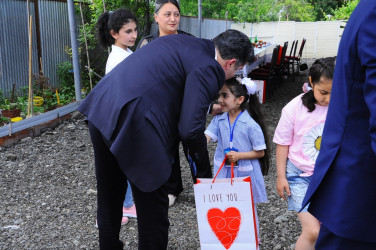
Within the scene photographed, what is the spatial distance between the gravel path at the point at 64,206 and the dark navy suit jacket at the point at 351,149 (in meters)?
1.77

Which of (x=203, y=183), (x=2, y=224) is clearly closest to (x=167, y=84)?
(x=203, y=183)

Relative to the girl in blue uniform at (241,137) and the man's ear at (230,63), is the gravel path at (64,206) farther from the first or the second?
the man's ear at (230,63)

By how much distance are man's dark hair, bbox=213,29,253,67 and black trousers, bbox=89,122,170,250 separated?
73cm

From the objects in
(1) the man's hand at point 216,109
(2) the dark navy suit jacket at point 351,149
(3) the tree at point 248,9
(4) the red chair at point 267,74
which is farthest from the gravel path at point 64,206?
(3) the tree at point 248,9

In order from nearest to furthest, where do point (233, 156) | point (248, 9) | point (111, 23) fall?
point (233, 156) → point (111, 23) → point (248, 9)

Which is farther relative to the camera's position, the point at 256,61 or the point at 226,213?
the point at 256,61

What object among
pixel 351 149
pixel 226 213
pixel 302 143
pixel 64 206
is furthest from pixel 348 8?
pixel 351 149

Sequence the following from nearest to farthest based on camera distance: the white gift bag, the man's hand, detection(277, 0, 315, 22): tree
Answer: the white gift bag → the man's hand → detection(277, 0, 315, 22): tree

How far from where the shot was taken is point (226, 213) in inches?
94.0

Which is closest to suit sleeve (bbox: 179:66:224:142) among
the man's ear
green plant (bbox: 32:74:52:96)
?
the man's ear

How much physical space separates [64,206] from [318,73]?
7.94 feet

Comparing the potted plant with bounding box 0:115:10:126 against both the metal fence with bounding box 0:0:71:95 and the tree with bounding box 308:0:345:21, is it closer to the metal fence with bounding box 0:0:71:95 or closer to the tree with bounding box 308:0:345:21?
the metal fence with bounding box 0:0:71:95

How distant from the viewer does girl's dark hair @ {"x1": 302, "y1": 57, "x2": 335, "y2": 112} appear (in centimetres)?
212

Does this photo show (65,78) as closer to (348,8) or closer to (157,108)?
(157,108)
